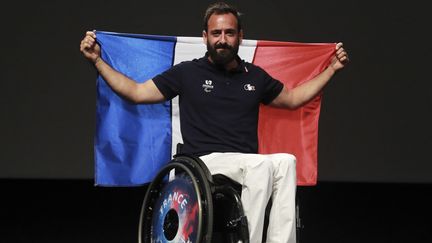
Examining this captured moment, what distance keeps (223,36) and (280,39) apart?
212 centimetres

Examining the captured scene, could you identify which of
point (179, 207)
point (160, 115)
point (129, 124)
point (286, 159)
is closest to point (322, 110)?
point (160, 115)

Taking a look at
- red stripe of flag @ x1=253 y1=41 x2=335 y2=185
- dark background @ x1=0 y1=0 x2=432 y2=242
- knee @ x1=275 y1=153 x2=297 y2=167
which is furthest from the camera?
dark background @ x1=0 y1=0 x2=432 y2=242

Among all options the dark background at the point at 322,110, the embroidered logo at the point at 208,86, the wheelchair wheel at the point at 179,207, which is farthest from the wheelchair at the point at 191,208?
the dark background at the point at 322,110

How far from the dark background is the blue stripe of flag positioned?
3.76 ft

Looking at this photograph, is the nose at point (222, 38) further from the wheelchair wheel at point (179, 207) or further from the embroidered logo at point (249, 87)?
the wheelchair wheel at point (179, 207)

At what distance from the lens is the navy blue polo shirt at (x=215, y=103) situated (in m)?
2.54

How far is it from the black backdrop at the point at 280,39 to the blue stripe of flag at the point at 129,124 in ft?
5.05

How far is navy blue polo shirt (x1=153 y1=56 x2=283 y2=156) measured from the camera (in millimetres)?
2545

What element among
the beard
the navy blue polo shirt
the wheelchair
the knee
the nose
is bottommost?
the wheelchair

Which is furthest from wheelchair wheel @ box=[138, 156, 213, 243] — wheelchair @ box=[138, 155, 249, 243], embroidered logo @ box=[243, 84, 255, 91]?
embroidered logo @ box=[243, 84, 255, 91]

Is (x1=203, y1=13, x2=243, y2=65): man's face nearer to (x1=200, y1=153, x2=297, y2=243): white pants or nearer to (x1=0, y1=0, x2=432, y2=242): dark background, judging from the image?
(x1=200, y1=153, x2=297, y2=243): white pants
